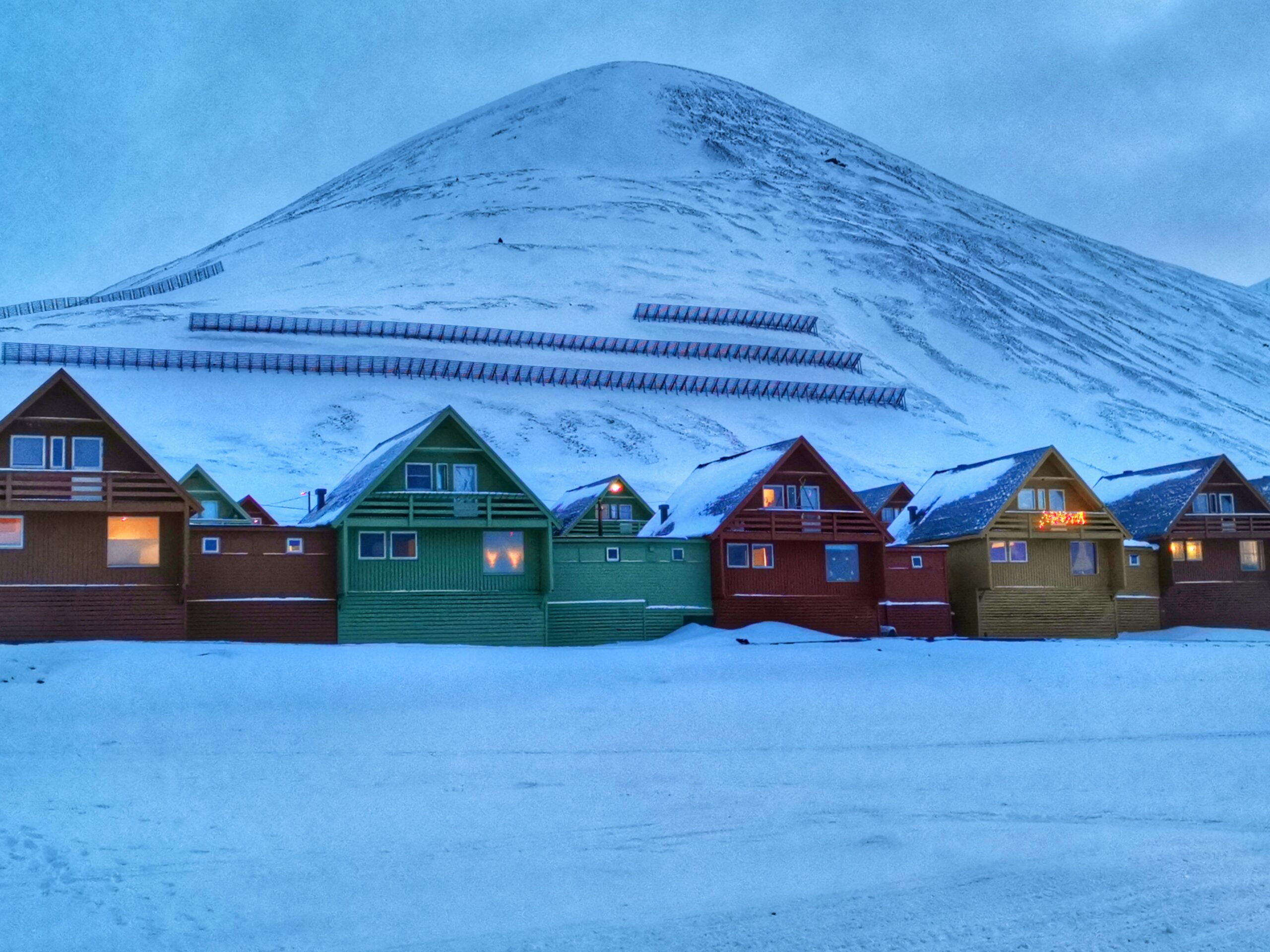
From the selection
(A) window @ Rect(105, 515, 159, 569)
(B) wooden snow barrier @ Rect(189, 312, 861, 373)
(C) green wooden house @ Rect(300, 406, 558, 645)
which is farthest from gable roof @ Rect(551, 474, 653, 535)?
(B) wooden snow barrier @ Rect(189, 312, 861, 373)

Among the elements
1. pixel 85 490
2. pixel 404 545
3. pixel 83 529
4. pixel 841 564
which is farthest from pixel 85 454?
pixel 841 564

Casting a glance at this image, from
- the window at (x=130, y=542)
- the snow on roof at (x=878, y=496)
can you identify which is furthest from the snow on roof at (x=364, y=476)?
the snow on roof at (x=878, y=496)

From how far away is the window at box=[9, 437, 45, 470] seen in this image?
33.5 meters

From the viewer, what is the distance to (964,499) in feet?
161

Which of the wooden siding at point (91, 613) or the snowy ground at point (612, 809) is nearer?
the snowy ground at point (612, 809)

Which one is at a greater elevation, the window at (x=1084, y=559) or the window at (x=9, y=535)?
the window at (x=9, y=535)

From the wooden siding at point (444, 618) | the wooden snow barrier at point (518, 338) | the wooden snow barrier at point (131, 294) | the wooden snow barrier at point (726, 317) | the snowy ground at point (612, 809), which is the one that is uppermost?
the wooden snow barrier at point (131, 294)

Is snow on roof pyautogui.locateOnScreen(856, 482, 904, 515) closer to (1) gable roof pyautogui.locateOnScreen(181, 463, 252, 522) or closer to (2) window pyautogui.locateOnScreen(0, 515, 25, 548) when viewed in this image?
(1) gable roof pyautogui.locateOnScreen(181, 463, 252, 522)

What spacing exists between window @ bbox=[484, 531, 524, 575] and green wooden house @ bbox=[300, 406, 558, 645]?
3 cm

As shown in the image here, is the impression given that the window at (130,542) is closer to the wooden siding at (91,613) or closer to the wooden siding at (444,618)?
the wooden siding at (91,613)

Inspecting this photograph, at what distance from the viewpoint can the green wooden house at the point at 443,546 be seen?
37344 millimetres

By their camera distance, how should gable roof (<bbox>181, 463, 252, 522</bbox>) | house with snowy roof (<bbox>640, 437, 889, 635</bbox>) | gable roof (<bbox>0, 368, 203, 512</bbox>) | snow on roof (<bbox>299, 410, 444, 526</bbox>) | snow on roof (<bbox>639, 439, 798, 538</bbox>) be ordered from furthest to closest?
1. gable roof (<bbox>181, 463, 252, 522</bbox>)
2. snow on roof (<bbox>639, 439, 798, 538</bbox>)
3. house with snowy roof (<bbox>640, 437, 889, 635</bbox>)
4. snow on roof (<bbox>299, 410, 444, 526</bbox>)
5. gable roof (<bbox>0, 368, 203, 512</bbox>)

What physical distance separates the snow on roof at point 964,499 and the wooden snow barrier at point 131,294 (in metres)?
115

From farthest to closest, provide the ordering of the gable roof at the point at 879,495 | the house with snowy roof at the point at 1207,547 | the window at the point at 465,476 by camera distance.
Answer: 1. the gable roof at the point at 879,495
2. the house with snowy roof at the point at 1207,547
3. the window at the point at 465,476
